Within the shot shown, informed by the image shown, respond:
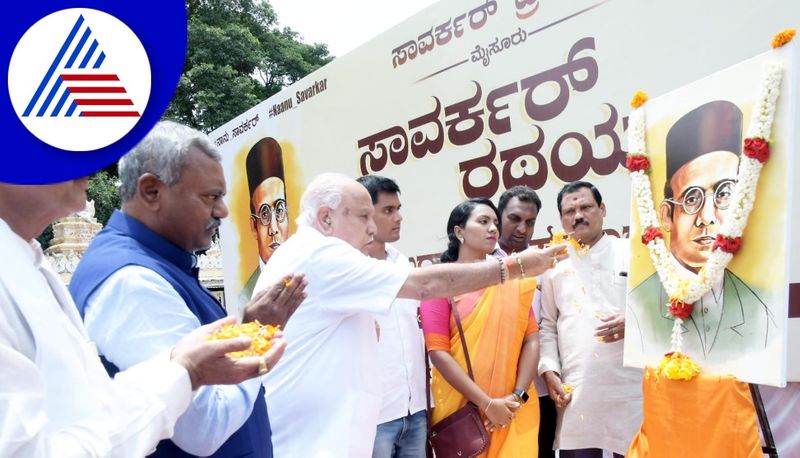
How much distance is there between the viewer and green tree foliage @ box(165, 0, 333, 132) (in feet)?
68.0

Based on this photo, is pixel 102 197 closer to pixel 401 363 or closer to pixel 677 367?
pixel 401 363

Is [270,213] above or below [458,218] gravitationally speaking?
above

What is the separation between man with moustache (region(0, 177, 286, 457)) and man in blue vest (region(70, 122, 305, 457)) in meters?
0.26

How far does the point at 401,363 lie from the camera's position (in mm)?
3340

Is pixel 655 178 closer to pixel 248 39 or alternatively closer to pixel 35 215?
pixel 35 215

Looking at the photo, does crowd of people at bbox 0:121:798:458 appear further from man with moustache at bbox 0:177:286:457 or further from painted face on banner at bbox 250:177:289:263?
painted face on banner at bbox 250:177:289:263

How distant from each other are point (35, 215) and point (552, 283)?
2693 mm

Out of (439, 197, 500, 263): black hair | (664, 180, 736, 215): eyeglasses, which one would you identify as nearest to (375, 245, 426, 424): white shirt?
(439, 197, 500, 263): black hair

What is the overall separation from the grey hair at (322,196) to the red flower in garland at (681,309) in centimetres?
141

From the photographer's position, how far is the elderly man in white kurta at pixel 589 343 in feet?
10.2

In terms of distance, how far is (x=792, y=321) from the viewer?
3.08 m

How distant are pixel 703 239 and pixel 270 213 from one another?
554 cm

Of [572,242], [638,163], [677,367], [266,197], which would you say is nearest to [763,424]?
[677,367]

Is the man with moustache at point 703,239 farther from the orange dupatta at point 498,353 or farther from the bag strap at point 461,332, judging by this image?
the bag strap at point 461,332
